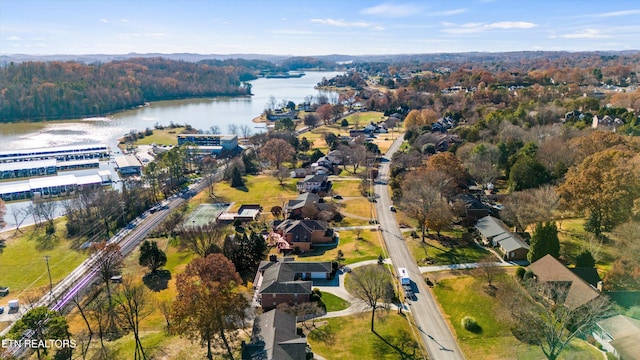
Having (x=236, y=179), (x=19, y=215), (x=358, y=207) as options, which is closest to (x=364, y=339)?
(x=358, y=207)

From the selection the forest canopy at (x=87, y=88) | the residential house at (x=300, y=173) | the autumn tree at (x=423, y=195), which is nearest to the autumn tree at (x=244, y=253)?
the autumn tree at (x=423, y=195)

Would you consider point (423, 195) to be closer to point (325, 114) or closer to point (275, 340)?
point (275, 340)

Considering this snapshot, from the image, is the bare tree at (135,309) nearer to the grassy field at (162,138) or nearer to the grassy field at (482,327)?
the grassy field at (482,327)

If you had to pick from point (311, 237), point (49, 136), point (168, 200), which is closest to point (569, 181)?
point (311, 237)

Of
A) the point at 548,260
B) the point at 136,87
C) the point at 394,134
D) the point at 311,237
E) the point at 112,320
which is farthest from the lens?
the point at 136,87

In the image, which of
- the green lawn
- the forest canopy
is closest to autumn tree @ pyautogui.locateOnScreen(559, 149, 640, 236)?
the green lawn

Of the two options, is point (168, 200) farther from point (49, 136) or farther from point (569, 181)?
point (49, 136)
